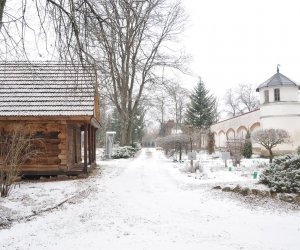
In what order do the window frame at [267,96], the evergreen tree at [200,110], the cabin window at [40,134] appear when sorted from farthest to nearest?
1. the evergreen tree at [200,110]
2. the window frame at [267,96]
3. the cabin window at [40,134]

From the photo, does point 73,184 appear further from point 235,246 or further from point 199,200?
point 235,246

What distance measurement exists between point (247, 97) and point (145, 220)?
2956 inches

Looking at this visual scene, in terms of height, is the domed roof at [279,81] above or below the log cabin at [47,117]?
above

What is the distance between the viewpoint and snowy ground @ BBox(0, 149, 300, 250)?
6004 mm

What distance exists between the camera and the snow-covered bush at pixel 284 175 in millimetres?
9578

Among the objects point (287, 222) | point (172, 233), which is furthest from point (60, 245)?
point (287, 222)

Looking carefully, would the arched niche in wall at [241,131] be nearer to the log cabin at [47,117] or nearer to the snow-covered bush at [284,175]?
the log cabin at [47,117]

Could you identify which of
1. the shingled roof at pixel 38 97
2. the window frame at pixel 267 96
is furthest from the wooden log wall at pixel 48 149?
the window frame at pixel 267 96

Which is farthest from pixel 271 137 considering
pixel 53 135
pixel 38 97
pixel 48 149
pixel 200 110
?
pixel 200 110

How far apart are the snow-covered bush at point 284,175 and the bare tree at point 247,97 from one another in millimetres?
68385

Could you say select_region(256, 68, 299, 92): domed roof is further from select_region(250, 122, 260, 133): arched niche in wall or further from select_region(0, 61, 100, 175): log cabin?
select_region(0, 61, 100, 175): log cabin

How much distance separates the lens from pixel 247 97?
258 ft

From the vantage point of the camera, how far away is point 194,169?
15875mm

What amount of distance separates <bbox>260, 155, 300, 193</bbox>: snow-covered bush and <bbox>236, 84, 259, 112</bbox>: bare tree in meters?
68.4
